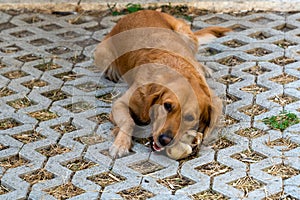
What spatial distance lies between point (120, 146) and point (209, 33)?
2.19 meters

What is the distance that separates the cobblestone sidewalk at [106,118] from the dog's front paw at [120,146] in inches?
2.4

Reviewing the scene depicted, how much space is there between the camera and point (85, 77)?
6531mm

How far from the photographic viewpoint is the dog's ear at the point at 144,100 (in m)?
5.16

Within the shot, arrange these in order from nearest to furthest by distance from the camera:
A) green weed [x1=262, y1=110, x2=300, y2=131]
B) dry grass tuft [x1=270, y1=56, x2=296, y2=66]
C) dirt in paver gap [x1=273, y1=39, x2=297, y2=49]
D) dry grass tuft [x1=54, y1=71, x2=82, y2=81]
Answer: green weed [x1=262, y1=110, x2=300, y2=131], dry grass tuft [x1=54, y1=71, x2=82, y2=81], dry grass tuft [x1=270, y1=56, x2=296, y2=66], dirt in paver gap [x1=273, y1=39, x2=297, y2=49]

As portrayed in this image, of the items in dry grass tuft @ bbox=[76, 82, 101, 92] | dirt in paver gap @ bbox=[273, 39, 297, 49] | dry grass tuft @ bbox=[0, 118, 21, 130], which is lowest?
dry grass tuft @ bbox=[0, 118, 21, 130]

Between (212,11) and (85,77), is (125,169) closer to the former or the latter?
(85,77)

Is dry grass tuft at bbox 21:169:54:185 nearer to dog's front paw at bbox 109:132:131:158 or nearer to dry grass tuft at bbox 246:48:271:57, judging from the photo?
dog's front paw at bbox 109:132:131:158

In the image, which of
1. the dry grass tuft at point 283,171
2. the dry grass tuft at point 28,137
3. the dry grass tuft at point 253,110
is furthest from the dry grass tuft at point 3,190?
the dry grass tuft at point 253,110

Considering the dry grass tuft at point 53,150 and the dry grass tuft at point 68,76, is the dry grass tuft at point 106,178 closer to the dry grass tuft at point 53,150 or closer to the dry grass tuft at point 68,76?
the dry grass tuft at point 53,150

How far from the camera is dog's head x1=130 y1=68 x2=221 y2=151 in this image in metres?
4.95

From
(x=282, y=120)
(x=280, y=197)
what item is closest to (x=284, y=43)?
(x=282, y=120)

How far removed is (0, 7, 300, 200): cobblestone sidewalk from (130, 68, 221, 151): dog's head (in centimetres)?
22

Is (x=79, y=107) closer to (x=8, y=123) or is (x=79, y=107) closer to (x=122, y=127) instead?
(x=8, y=123)

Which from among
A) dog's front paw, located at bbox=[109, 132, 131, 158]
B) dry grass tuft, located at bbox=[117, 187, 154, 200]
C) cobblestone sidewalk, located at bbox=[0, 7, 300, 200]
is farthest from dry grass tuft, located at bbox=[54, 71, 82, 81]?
dry grass tuft, located at bbox=[117, 187, 154, 200]
